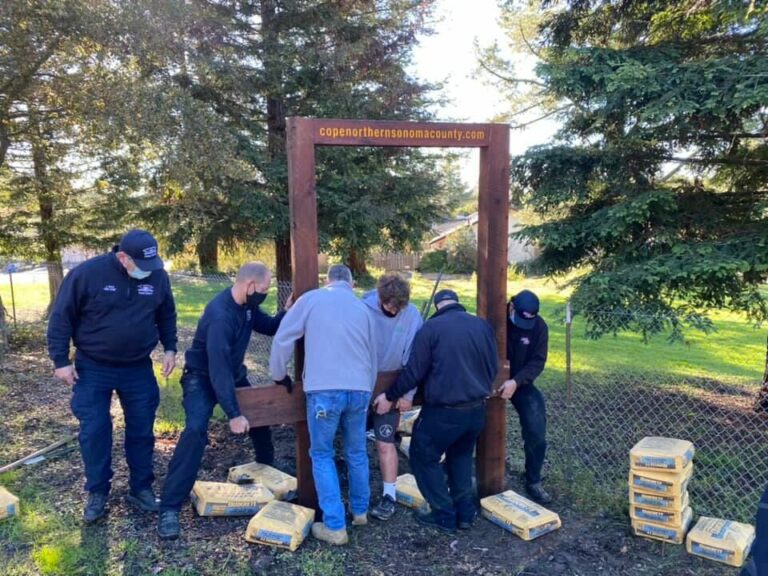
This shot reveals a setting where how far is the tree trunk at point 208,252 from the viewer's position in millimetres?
12355

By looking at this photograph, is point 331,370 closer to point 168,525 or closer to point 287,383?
point 287,383

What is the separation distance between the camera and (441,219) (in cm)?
1322

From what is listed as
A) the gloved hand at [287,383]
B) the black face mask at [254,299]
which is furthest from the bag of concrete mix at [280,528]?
the black face mask at [254,299]

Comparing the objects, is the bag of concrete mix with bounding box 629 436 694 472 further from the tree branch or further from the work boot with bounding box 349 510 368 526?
the tree branch

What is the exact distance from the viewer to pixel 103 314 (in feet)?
12.8

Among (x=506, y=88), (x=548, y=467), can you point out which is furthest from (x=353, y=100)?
(x=548, y=467)

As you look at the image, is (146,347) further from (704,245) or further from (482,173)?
(704,245)

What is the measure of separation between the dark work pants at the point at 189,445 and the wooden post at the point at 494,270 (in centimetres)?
213

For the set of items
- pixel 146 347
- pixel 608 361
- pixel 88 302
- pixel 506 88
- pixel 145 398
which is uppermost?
pixel 506 88

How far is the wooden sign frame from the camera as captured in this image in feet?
12.7

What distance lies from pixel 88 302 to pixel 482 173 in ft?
9.53

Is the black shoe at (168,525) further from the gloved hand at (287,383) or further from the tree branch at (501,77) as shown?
the tree branch at (501,77)

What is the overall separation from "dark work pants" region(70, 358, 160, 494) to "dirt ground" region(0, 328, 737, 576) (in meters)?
0.31

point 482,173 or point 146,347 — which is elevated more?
point 482,173
